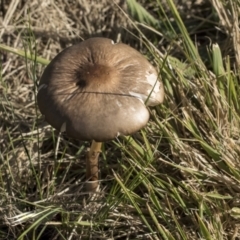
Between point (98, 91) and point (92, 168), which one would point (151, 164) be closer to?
point (92, 168)

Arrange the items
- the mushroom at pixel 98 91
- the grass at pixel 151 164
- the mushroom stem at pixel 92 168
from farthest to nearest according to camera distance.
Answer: the mushroom stem at pixel 92 168, the grass at pixel 151 164, the mushroom at pixel 98 91

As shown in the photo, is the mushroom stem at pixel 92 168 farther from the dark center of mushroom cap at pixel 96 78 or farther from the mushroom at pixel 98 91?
the dark center of mushroom cap at pixel 96 78

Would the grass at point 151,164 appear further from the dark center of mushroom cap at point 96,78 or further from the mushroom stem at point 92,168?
the dark center of mushroom cap at point 96,78

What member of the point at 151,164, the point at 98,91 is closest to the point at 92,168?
the point at 151,164

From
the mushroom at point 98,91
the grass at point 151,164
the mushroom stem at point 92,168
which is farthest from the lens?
the mushroom stem at point 92,168

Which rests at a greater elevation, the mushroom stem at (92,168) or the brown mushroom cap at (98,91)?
the brown mushroom cap at (98,91)

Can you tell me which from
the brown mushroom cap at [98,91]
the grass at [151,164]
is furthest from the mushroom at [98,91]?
the grass at [151,164]

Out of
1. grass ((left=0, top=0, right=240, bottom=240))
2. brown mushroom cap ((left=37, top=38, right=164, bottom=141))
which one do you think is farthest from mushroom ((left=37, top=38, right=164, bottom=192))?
grass ((left=0, top=0, right=240, bottom=240))

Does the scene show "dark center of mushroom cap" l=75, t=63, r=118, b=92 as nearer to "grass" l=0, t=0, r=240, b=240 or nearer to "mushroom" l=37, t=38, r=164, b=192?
"mushroom" l=37, t=38, r=164, b=192

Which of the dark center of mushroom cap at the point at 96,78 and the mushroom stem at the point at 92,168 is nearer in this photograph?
the dark center of mushroom cap at the point at 96,78
